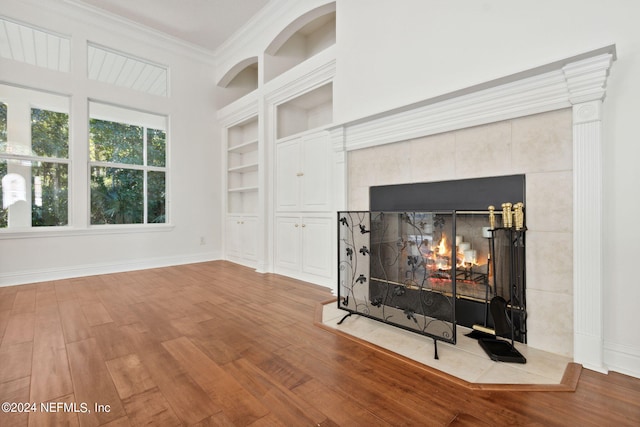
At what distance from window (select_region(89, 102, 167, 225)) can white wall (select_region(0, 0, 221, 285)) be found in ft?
0.46

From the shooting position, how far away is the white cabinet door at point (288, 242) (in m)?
3.78

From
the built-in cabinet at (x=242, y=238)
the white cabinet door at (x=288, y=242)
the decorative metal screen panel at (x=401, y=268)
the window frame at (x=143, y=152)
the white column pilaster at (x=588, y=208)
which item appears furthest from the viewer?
the built-in cabinet at (x=242, y=238)

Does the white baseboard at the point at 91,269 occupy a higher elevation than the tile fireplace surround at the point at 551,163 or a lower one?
lower

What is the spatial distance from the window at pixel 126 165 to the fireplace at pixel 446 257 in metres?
3.55

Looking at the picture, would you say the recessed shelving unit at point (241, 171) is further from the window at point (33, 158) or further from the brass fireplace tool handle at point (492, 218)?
the brass fireplace tool handle at point (492, 218)

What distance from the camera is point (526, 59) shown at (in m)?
1.84

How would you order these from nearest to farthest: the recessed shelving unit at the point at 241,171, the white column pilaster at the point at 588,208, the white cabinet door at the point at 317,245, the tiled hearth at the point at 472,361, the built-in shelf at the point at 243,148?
1. the tiled hearth at the point at 472,361
2. the white column pilaster at the point at 588,208
3. the white cabinet door at the point at 317,245
4. the built-in shelf at the point at 243,148
5. the recessed shelving unit at the point at 241,171

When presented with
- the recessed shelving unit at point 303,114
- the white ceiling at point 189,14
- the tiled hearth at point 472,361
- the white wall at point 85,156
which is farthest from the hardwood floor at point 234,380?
the white ceiling at point 189,14

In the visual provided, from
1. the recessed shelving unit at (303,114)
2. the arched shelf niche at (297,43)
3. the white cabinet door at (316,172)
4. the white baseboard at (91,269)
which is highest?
the arched shelf niche at (297,43)

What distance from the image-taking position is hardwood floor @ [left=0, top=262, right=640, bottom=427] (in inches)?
48.5

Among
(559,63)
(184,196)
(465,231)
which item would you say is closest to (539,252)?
(465,231)

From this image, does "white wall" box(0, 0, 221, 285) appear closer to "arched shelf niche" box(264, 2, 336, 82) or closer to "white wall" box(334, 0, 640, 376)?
"arched shelf niche" box(264, 2, 336, 82)

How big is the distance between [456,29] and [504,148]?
3.11 feet

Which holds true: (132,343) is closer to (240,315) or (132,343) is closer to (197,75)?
(240,315)
